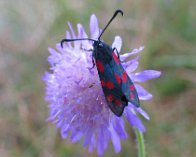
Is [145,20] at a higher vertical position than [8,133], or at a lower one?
higher

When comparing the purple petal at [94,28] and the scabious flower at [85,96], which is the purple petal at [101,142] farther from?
the purple petal at [94,28]

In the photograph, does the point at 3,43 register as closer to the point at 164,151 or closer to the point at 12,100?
the point at 12,100

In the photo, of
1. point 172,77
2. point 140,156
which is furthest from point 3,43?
point 140,156

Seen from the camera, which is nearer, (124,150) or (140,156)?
(140,156)

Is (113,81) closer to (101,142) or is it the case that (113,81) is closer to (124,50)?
(101,142)

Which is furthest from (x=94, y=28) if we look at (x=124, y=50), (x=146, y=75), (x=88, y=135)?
(x=124, y=50)

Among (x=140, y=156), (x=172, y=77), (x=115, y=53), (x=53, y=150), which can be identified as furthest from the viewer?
(x=172, y=77)
